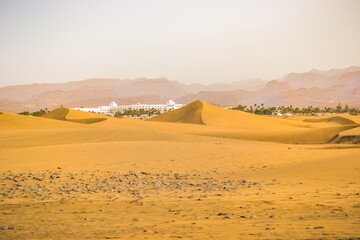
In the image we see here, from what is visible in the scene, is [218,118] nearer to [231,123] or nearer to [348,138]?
[231,123]

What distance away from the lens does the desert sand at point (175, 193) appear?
661cm

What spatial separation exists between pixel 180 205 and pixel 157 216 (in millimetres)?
1063

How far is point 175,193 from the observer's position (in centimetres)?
1060

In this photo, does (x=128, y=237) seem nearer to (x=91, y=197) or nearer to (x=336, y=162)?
(x=91, y=197)

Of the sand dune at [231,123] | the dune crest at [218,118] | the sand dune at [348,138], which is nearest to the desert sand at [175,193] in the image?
the sand dune at [348,138]

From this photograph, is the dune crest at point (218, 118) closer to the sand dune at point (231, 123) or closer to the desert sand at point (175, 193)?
the sand dune at point (231, 123)

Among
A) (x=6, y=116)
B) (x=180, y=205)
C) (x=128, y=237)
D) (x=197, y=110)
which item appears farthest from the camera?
(x=197, y=110)

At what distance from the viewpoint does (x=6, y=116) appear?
168ft

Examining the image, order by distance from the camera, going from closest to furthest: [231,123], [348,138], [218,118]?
[348,138], [231,123], [218,118]

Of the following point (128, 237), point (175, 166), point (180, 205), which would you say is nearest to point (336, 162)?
point (175, 166)

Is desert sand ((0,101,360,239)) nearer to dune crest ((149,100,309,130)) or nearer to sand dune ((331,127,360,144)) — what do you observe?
sand dune ((331,127,360,144))

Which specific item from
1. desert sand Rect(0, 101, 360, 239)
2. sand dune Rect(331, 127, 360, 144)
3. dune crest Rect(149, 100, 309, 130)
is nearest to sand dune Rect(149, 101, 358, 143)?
dune crest Rect(149, 100, 309, 130)

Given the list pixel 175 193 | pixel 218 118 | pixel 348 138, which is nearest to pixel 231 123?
pixel 218 118

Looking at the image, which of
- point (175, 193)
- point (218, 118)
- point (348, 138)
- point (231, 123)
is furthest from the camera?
point (218, 118)
